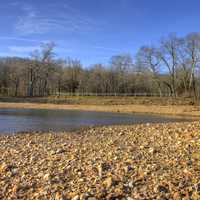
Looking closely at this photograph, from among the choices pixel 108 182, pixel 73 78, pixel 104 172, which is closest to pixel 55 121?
pixel 104 172

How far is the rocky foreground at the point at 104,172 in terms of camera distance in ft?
22.0

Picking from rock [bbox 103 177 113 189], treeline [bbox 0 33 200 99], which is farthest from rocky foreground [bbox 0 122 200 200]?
treeline [bbox 0 33 200 99]

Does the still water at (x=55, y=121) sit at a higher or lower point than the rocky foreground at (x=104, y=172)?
lower

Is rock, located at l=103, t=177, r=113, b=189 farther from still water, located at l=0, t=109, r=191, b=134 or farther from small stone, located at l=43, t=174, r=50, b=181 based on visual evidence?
still water, located at l=0, t=109, r=191, b=134

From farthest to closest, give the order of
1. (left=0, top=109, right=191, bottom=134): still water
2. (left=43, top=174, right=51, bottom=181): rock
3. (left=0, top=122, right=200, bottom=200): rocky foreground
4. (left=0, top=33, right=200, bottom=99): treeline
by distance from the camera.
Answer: (left=0, top=33, right=200, bottom=99): treeline, (left=0, top=109, right=191, bottom=134): still water, (left=43, top=174, right=51, bottom=181): rock, (left=0, top=122, right=200, bottom=200): rocky foreground

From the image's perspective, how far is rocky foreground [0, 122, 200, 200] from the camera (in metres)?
6.71

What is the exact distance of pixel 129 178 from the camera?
24.6 feet

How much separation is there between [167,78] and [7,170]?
82987 mm

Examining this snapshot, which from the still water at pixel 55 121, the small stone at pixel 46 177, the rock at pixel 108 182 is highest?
the rock at pixel 108 182

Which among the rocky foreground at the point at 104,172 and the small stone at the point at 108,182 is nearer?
the rocky foreground at the point at 104,172

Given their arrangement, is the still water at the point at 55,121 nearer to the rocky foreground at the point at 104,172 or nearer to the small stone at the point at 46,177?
the rocky foreground at the point at 104,172

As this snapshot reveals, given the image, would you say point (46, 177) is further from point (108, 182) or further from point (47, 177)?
point (108, 182)

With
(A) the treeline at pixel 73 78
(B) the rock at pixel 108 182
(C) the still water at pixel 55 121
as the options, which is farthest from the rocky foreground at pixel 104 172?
(A) the treeline at pixel 73 78

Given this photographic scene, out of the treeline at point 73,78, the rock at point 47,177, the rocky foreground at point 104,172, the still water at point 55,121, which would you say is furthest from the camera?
the treeline at point 73,78
